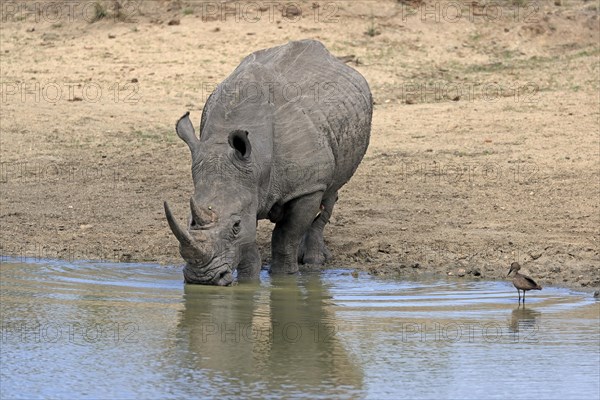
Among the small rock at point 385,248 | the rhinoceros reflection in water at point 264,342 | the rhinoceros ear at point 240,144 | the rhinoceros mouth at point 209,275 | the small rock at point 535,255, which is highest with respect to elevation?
the rhinoceros ear at point 240,144

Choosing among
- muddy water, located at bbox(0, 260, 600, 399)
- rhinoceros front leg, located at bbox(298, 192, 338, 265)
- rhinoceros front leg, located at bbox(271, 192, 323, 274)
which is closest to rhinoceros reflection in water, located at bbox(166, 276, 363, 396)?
muddy water, located at bbox(0, 260, 600, 399)

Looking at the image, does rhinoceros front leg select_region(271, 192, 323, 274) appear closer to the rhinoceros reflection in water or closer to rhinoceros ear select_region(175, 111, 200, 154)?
the rhinoceros reflection in water

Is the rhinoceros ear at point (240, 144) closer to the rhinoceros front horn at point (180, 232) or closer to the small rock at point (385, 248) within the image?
the rhinoceros front horn at point (180, 232)

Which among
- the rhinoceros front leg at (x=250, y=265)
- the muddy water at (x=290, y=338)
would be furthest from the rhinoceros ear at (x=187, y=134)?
the muddy water at (x=290, y=338)

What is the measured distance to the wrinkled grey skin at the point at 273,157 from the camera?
9852 millimetres

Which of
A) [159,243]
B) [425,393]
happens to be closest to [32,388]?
[425,393]

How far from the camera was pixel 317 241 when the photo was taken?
461 inches

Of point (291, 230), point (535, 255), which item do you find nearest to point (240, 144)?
point (291, 230)

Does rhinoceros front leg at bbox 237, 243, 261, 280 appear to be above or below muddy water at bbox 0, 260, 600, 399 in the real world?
above

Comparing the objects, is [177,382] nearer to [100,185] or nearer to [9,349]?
[9,349]

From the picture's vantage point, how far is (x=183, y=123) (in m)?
10.5

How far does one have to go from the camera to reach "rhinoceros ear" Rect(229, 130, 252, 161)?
9.96m

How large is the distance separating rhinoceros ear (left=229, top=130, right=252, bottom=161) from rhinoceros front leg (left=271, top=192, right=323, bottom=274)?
886 mm

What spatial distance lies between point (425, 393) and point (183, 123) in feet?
12.6
